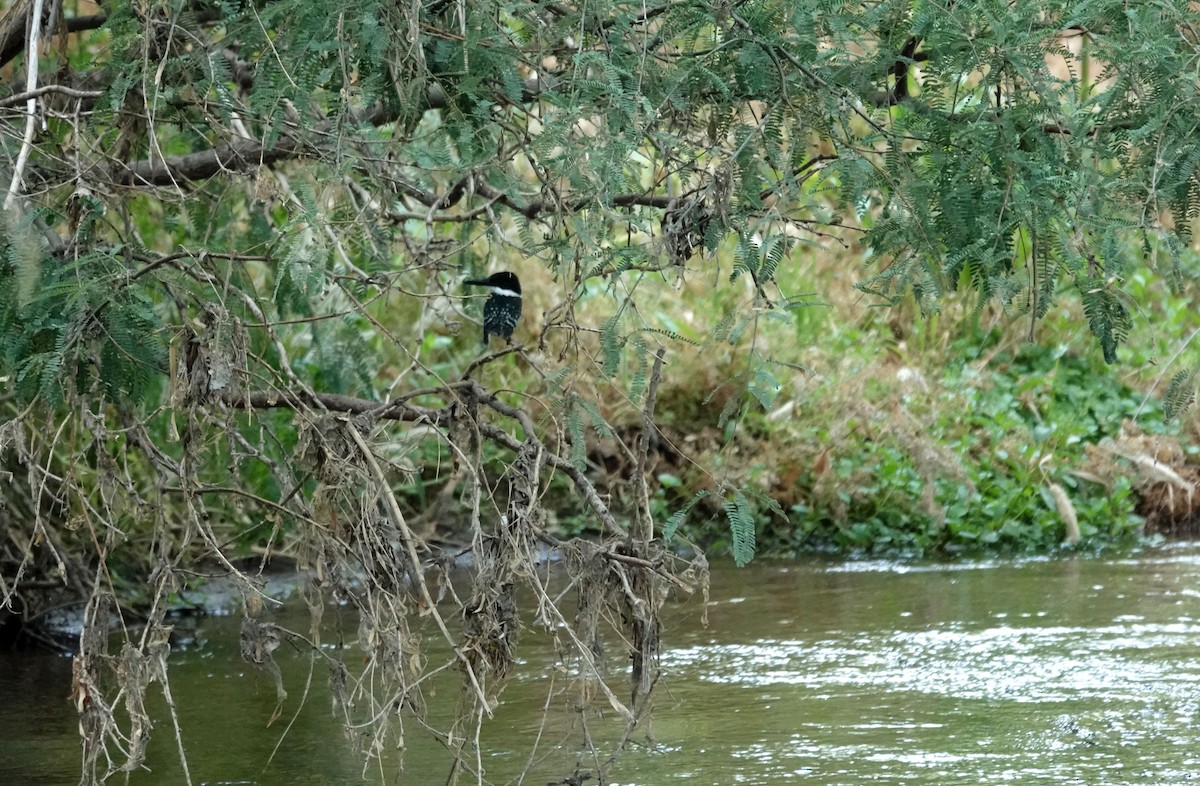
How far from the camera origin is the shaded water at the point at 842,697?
3877mm

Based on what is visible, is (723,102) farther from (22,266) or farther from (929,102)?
(22,266)

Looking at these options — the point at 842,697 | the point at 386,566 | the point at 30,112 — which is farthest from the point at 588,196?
the point at 842,697

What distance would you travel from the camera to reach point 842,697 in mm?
4512

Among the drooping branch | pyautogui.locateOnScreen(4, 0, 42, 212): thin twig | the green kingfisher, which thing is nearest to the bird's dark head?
the green kingfisher

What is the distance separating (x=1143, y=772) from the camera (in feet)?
12.1

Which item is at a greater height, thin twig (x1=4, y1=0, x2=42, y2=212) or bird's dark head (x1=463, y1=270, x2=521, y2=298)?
thin twig (x1=4, y1=0, x2=42, y2=212)

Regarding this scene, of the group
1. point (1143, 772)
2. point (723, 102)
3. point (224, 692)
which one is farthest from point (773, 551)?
point (723, 102)

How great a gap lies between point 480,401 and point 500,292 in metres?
1.11

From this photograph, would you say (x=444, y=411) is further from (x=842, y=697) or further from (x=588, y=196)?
(x=842, y=697)

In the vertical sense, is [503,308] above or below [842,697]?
above

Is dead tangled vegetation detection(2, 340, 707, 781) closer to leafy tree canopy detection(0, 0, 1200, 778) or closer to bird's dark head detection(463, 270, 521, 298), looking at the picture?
leafy tree canopy detection(0, 0, 1200, 778)

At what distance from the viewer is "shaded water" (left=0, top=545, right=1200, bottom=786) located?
3.88 metres

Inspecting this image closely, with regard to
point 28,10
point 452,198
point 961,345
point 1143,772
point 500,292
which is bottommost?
point 1143,772

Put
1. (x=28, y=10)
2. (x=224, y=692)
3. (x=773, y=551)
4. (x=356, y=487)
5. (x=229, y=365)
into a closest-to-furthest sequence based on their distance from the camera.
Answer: (x=229, y=365) < (x=356, y=487) < (x=28, y=10) < (x=224, y=692) < (x=773, y=551)
